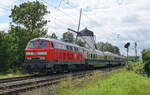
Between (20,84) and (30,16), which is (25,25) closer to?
(30,16)

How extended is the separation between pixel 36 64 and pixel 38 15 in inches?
968

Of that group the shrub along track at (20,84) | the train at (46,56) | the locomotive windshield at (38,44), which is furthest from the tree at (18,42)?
the shrub along track at (20,84)

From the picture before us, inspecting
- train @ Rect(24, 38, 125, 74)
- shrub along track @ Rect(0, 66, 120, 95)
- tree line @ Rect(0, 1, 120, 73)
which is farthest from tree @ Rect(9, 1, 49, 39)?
shrub along track @ Rect(0, 66, 120, 95)

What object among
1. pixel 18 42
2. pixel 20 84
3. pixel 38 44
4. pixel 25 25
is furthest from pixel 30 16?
pixel 20 84

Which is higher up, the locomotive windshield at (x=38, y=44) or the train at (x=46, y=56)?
the locomotive windshield at (x=38, y=44)

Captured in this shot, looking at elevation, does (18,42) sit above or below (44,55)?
above

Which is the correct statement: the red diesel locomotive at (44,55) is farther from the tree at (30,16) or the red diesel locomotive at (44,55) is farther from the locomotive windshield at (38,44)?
the tree at (30,16)

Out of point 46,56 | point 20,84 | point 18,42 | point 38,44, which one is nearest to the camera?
point 20,84

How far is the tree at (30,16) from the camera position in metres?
40.1

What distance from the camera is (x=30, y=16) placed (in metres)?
40.8

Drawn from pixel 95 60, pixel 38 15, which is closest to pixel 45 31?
pixel 38 15

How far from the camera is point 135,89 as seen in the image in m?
9.85

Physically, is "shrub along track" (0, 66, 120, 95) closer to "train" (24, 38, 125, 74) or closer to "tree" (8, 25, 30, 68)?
"train" (24, 38, 125, 74)

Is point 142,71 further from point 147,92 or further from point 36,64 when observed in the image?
point 147,92
